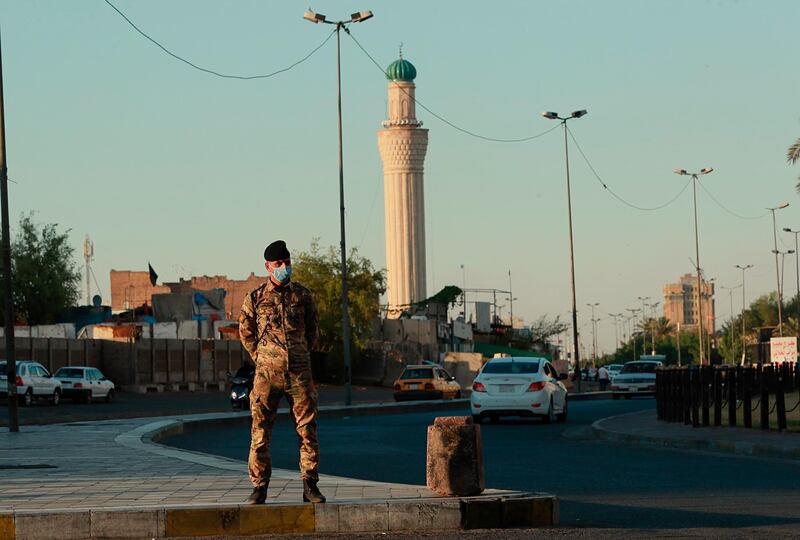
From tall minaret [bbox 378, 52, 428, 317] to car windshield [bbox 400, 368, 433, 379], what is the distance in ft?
263

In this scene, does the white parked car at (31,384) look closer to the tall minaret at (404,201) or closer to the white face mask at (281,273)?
the white face mask at (281,273)

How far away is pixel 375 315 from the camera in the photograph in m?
84.7

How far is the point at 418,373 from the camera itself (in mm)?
54500

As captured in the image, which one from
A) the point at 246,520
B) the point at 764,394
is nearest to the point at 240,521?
the point at 246,520

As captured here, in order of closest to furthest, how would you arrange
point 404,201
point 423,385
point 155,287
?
point 423,385 < point 155,287 < point 404,201

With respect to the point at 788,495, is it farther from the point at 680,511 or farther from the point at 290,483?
the point at 290,483

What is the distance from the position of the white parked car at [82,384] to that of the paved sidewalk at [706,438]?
1089 inches

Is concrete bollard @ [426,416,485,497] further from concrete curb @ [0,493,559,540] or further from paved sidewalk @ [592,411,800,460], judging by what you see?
paved sidewalk @ [592,411,800,460]

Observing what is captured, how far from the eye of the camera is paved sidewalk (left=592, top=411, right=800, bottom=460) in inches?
781

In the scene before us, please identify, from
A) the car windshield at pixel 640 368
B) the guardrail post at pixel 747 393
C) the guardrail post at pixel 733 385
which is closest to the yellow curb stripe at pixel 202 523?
the guardrail post at pixel 747 393

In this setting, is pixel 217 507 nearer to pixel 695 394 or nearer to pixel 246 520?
pixel 246 520

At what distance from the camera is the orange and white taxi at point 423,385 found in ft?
175

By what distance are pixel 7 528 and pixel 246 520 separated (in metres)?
1.67

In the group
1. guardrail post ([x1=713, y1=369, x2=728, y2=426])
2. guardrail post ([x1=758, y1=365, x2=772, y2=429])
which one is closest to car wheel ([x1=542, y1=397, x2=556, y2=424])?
guardrail post ([x1=713, y1=369, x2=728, y2=426])
